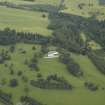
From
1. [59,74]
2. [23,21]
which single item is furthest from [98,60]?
[23,21]

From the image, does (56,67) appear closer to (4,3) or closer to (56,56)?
(56,56)

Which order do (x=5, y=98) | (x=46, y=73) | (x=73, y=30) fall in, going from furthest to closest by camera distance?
(x=73, y=30) < (x=46, y=73) < (x=5, y=98)

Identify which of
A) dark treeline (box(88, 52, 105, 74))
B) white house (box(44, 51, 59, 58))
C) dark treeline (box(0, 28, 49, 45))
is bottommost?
dark treeline (box(88, 52, 105, 74))

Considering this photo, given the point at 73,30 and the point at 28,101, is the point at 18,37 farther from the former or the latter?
the point at 28,101

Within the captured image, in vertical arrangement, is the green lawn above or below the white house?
below

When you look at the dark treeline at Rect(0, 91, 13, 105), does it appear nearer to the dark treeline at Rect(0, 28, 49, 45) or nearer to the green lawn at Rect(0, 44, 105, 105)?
the green lawn at Rect(0, 44, 105, 105)

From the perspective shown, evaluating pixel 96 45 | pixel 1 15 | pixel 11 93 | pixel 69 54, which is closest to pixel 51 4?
pixel 1 15

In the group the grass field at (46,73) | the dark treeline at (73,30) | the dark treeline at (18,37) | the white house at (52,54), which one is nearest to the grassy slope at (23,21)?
the grass field at (46,73)

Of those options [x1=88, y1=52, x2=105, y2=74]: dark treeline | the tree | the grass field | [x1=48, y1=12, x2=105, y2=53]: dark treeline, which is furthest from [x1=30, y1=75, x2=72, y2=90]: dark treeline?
[x1=48, y1=12, x2=105, y2=53]: dark treeline
